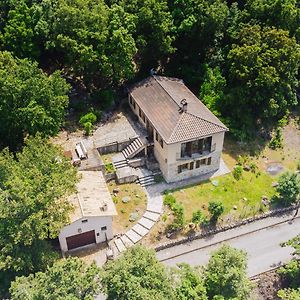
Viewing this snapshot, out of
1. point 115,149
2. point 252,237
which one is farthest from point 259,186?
point 115,149

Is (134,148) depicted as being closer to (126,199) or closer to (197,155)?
(126,199)

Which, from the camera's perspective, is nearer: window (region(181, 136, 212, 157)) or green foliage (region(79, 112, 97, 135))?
window (region(181, 136, 212, 157))

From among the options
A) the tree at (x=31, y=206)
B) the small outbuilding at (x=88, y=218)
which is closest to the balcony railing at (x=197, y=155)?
the small outbuilding at (x=88, y=218)

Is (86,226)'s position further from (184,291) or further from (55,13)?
(55,13)

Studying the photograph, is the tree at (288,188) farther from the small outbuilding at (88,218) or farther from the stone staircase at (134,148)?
the small outbuilding at (88,218)

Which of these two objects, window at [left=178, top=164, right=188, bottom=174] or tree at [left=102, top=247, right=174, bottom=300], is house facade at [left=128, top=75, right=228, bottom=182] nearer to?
window at [left=178, top=164, right=188, bottom=174]

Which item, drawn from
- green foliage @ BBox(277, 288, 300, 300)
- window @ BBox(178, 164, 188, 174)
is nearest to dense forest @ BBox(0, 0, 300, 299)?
green foliage @ BBox(277, 288, 300, 300)
